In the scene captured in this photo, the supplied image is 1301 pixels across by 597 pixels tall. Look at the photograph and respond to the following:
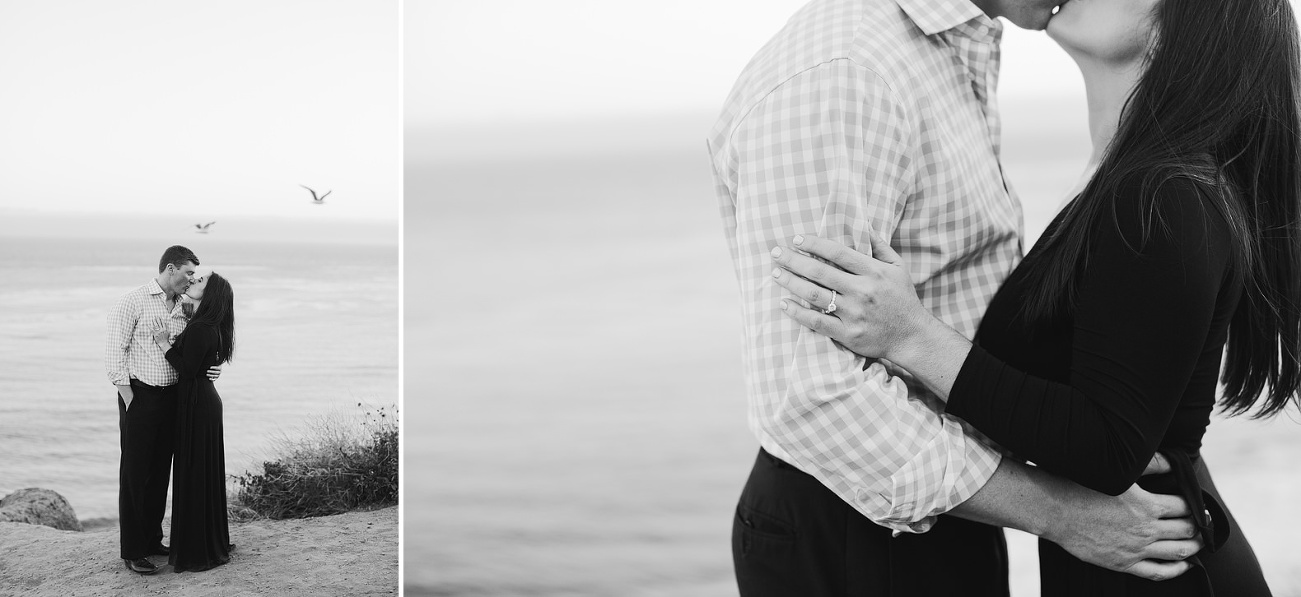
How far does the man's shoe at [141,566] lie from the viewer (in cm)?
334

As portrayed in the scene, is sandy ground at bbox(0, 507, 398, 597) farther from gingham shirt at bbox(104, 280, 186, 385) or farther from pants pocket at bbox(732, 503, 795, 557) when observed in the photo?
pants pocket at bbox(732, 503, 795, 557)

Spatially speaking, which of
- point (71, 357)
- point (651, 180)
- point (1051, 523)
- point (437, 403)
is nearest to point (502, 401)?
point (437, 403)

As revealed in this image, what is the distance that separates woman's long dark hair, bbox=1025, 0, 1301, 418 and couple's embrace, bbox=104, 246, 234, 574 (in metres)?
3.14

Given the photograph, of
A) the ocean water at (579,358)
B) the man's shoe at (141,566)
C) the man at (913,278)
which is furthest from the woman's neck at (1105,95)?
the man's shoe at (141,566)

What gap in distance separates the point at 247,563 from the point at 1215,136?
3.53 metres

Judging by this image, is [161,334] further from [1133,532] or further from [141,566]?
[1133,532]

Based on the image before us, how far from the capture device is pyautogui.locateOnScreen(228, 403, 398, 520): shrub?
355cm

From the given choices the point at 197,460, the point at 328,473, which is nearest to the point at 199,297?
the point at 197,460

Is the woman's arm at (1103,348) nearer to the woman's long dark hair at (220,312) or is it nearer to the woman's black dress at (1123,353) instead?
the woman's black dress at (1123,353)

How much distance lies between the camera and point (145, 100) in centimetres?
351

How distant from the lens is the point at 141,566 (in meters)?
3.36

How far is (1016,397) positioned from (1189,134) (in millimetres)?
357

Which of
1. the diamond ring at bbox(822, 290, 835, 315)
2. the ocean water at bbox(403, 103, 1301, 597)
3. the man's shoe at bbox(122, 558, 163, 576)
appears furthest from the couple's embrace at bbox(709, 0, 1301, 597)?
the man's shoe at bbox(122, 558, 163, 576)

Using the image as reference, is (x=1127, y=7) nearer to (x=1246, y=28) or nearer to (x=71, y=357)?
(x=1246, y=28)
